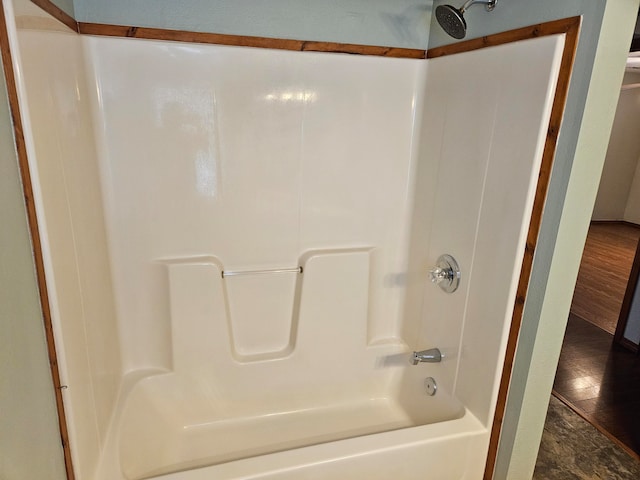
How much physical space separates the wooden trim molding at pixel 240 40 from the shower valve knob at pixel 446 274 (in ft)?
2.96

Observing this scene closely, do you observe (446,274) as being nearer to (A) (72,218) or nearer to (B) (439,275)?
(B) (439,275)

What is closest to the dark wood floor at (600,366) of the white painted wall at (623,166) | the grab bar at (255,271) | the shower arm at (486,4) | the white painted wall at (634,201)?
the grab bar at (255,271)

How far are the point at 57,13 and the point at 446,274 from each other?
1574mm

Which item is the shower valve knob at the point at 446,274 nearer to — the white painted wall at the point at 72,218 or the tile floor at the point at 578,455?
the tile floor at the point at 578,455

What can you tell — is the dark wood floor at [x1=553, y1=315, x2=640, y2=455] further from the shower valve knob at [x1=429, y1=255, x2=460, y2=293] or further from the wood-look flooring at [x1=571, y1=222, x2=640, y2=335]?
the shower valve knob at [x1=429, y1=255, x2=460, y2=293]

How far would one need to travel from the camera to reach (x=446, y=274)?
1.68m

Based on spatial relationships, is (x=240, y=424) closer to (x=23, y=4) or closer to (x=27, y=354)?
(x=27, y=354)

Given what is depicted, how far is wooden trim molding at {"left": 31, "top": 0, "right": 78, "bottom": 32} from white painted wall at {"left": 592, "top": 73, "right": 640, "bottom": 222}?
655 cm

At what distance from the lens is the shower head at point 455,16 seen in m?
1.33

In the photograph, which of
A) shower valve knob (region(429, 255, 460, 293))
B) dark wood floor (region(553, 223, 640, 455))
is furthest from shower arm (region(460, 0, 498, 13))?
dark wood floor (region(553, 223, 640, 455))

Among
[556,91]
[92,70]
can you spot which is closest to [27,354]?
[92,70]

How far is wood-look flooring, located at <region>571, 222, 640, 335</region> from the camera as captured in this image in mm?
3438

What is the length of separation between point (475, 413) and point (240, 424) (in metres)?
1.02

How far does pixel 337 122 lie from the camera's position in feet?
5.98
